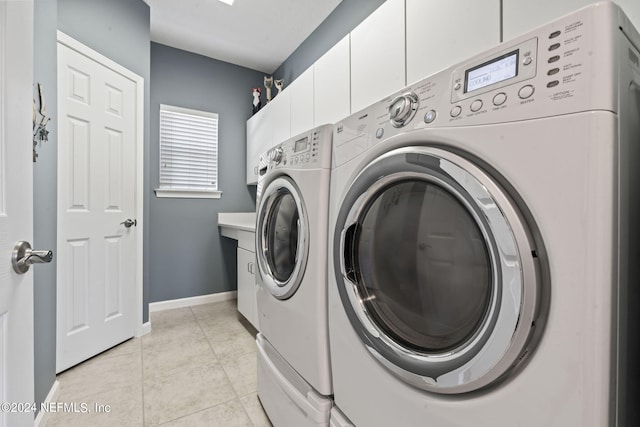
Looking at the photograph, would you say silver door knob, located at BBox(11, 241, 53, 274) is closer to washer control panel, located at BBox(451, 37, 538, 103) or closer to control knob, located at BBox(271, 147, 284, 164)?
control knob, located at BBox(271, 147, 284, 164)

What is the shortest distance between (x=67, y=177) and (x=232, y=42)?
182cm

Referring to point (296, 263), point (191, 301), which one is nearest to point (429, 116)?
point (296, 263)

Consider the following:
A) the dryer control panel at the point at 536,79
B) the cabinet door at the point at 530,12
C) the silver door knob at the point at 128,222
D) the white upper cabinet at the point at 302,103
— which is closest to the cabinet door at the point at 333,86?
the white upper cabinet at the point at 302,103

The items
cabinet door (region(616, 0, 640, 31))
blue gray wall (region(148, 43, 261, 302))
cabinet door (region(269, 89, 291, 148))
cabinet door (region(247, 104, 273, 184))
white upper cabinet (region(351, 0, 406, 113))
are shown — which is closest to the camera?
cabinet door (region(616, 0, 640, 31))

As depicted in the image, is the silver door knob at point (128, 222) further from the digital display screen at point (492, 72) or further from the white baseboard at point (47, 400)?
the digital display screen at point (492, 72)

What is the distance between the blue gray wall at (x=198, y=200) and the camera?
2.68 metres

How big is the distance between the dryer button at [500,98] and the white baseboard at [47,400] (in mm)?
1973

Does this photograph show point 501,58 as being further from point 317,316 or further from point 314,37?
point 314,37

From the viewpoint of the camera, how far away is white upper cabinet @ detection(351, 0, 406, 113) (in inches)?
49.8

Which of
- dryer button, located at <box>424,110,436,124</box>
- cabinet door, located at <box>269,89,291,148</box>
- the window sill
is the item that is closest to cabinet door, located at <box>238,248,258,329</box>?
the window sill

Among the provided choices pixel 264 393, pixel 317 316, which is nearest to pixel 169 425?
pixel 264 393

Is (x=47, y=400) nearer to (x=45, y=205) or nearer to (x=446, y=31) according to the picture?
(x=45, y=205)

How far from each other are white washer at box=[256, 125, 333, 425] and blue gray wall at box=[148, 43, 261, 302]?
1.79m

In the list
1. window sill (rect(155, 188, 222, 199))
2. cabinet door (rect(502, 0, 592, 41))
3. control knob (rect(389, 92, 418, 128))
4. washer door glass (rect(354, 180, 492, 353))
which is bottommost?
washer door glass (rect(354, 180, 492, 353))
